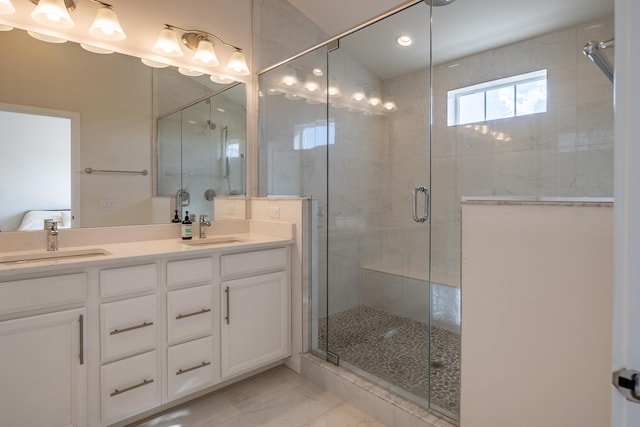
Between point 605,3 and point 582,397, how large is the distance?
96.3 inches

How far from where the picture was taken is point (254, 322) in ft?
7.09

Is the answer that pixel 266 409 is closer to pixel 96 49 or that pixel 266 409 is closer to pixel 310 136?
pixel 310 136

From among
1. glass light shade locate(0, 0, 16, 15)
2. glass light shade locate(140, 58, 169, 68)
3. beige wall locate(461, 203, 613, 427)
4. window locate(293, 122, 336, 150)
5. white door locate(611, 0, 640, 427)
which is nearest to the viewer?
white door locate(611, 0, 640, 427)

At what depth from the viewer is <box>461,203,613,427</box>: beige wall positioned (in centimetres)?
109

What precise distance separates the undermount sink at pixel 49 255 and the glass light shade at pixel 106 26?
1.25 metres


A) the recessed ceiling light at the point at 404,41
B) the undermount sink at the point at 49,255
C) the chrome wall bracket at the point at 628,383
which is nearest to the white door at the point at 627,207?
the chrome wall bracket at the point at 628,383

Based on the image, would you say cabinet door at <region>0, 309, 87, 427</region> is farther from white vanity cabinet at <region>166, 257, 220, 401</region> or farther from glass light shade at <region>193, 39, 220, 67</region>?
glass light shade at <region>193, 39, 220, 67</region>

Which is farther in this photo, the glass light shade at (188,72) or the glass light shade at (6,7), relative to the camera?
the glass light shade at (188,72)

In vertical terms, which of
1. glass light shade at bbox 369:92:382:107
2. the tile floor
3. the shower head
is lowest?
the tile floor

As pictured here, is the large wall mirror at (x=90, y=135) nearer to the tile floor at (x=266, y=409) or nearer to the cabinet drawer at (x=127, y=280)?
the cabinet drawer at (x=127, y=280)

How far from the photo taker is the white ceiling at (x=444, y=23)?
2443 millimetres

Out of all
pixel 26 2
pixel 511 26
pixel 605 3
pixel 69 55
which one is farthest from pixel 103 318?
pixel 605 3

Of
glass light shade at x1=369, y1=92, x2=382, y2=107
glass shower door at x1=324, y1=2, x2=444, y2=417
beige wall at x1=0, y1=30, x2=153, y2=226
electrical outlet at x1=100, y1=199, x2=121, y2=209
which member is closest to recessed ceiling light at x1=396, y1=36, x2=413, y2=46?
glass shower door at x1=324, y1=2, x2=444, y2=417

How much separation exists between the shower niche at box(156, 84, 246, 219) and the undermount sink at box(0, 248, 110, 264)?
1.82ft
